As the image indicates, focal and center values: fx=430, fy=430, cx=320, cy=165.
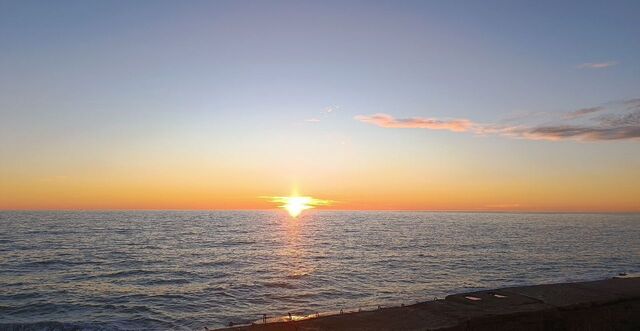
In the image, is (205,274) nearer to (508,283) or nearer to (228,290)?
(228,290)

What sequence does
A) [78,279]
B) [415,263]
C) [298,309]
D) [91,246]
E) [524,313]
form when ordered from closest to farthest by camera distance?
1. [524,313]
2. [298,309]
3. [78,279]
4. [415,263]
5. [91,246]

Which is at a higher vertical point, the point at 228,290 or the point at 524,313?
the point at 524,313

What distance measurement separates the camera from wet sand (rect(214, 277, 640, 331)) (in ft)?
55.9

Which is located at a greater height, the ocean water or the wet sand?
the wet sand

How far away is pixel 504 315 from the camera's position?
17.8 m

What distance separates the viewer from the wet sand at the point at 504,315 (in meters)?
17.0

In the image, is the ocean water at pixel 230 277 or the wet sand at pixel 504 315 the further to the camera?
the ocean water at pixel 230 277

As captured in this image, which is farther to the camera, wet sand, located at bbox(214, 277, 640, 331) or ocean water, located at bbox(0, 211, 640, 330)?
ocean water, located at bbox(0, 211, 640, 330)

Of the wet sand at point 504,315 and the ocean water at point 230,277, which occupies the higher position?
the wet sand at point 504,315

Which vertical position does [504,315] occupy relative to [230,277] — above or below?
above

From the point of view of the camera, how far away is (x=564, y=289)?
24578 millimetres

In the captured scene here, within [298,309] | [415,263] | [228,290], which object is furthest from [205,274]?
[415,263]

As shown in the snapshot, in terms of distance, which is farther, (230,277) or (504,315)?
(230,277)

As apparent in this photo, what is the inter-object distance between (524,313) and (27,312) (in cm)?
2627
